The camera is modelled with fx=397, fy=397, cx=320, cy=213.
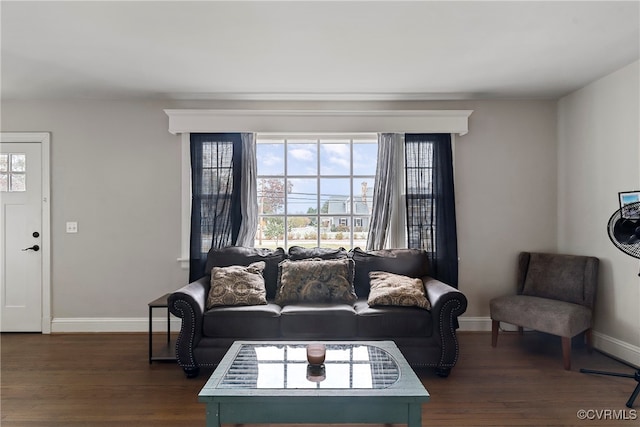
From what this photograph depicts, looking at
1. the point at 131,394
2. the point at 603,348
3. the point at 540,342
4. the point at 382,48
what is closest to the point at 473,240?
the point at 540,342

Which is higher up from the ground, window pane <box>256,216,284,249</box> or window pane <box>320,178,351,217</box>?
window pane <box>320,178,351,217</box>

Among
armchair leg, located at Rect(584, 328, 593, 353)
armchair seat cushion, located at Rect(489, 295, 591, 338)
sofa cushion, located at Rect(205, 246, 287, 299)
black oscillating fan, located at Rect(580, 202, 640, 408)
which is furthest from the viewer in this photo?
sofa cushion, located at Rect(205, 246, 287, 299)

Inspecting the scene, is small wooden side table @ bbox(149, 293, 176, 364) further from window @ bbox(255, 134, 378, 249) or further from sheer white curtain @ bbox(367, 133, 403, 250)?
sheer white curtain @ bbox(367, 133, 403, 250)

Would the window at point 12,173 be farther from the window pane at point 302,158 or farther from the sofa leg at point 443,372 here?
the sofa leg at point 443,372

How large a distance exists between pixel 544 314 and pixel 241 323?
2453mm

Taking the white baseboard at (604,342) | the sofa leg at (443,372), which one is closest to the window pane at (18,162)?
the sofa leg at (443,372)

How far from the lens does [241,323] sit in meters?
3.01

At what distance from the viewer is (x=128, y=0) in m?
2.25

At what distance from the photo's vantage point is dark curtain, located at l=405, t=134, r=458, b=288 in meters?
4.01

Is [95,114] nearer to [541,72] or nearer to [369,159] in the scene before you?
[369,159]

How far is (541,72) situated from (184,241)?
3672 mm

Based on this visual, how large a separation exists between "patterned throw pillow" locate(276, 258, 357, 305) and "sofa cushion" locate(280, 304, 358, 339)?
0.26 m

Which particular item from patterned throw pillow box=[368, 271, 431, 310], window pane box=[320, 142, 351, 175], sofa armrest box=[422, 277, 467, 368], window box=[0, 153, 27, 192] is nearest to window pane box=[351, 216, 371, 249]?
window pane box=[320, 142, 351, 175]

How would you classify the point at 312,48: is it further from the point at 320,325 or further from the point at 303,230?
the point at 320,325
